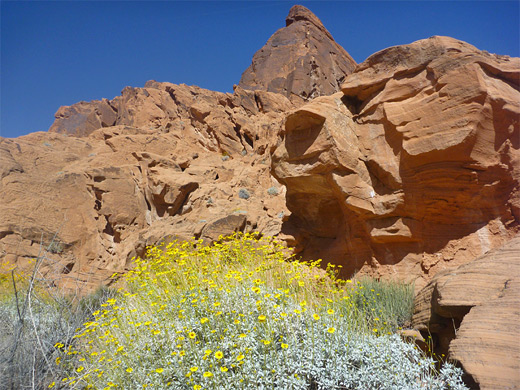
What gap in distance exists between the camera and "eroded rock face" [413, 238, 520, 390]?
2.54 m

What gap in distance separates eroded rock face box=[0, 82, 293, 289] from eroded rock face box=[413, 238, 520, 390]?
6006mm

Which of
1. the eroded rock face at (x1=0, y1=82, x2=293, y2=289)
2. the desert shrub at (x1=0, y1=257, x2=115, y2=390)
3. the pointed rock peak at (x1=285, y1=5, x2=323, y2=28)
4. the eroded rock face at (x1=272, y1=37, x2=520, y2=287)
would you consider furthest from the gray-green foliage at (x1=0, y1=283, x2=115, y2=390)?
the pointed rock peak at (x1=285, y1=5, x2=323, y2=28)

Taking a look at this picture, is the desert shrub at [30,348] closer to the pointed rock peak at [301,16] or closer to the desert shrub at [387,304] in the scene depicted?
the desert shrub at [387,304]

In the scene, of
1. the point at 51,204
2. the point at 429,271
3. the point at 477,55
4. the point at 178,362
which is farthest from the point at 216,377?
the point at 51,204

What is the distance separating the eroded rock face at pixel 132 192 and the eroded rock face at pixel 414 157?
11.1ft

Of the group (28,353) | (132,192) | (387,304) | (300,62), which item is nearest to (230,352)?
(28,353)

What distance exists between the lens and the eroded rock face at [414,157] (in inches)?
197

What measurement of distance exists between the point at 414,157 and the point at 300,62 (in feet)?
78.4

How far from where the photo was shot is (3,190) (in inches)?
469

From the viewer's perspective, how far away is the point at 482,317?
293 centimetres

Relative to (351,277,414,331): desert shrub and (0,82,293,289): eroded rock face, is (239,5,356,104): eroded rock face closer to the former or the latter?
(0,82,293,289): eroded rock face

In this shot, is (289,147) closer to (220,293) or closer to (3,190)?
(220,293)

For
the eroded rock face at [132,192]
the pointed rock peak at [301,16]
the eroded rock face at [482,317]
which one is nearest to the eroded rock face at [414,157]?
the eroded rock face at [482,317]

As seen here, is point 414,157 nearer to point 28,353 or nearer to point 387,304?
point 387,304
